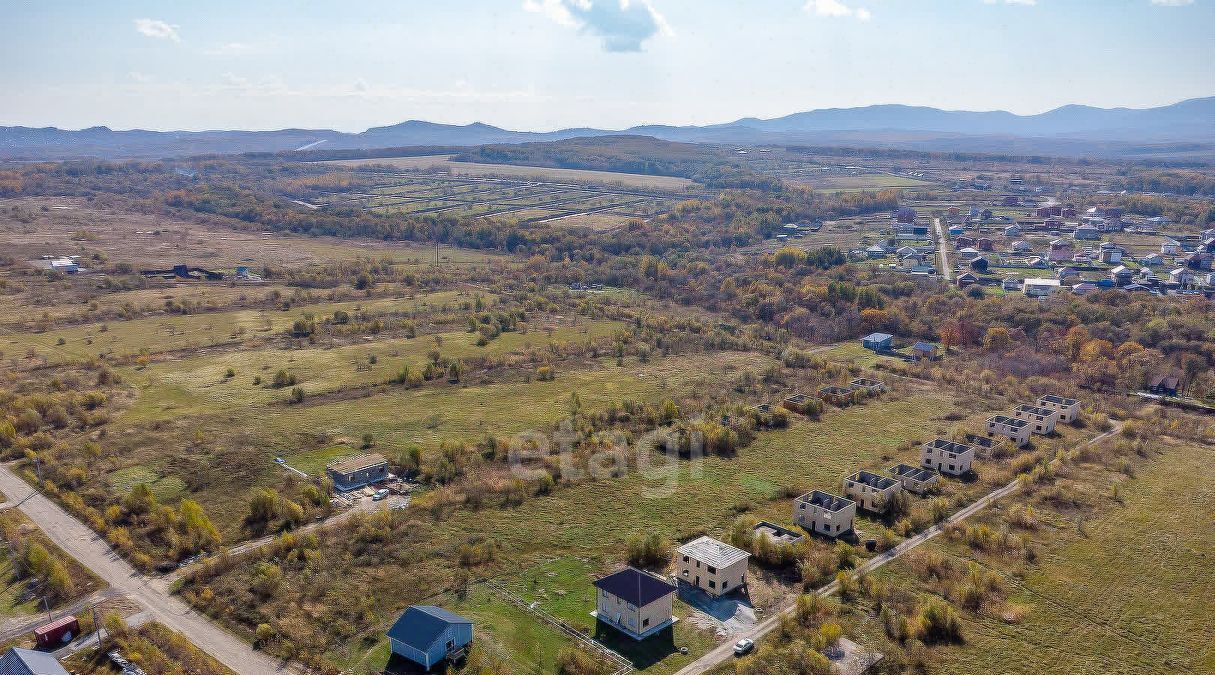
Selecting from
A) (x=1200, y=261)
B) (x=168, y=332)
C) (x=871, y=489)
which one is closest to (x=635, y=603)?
(x=871, y=489)

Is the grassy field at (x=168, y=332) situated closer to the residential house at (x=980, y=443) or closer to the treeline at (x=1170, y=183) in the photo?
the residential house at (x=980, y=443)

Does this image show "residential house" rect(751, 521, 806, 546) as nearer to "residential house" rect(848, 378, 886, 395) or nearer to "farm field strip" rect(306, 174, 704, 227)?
"residential house" rect(848, 378, 886, 395)

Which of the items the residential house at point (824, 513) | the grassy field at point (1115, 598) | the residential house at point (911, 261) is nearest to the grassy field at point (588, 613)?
the grassy field at point (1115, 598)

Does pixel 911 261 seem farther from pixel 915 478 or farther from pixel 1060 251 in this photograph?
pixel 915 478

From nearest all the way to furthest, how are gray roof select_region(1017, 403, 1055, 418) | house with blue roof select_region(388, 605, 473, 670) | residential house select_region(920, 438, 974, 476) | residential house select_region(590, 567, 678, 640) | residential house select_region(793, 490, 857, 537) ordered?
house with blue roof select_region(388, 605, 473, 670) < residential house select_region(590, 567, 678, 640) < residential house select_region(793, 490, 857, 537) < residential house select_region(920, 438, 974, 476) < gray roof select_region(1017, 403, 1055, 418)

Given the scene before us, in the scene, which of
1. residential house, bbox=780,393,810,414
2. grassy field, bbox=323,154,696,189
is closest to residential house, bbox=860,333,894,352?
residential house, bbox=780,393,810,414

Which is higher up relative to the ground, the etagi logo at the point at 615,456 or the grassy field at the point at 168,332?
the grassy field at the point at 168,332
